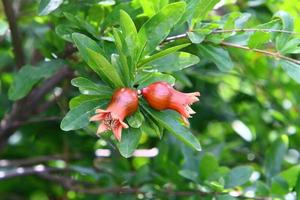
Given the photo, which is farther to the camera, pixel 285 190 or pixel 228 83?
pixel 228 83

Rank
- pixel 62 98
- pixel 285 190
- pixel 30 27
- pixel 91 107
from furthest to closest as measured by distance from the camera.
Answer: pixel 30 27
pixel 62 98
pixel 285 190
pixel 91 107

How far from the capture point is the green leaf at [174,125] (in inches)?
47.8

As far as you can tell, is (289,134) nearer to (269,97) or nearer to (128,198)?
(269,97)

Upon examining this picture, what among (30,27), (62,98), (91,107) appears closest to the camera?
(91,107)

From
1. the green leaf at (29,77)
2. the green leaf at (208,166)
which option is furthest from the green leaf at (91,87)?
the green leaf at (208,166)

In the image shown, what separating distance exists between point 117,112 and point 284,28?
48cm

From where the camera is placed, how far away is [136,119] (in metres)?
1.21

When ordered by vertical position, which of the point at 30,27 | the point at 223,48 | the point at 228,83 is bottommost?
the point at 228,83

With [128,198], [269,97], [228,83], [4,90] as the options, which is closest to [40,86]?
[4,90]

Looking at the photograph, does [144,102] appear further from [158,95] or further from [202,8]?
[202,8]

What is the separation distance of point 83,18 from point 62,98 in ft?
1.49

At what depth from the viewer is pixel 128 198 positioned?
1810mm

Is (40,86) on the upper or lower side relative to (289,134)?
upper

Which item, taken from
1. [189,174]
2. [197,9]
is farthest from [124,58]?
[189,174]
